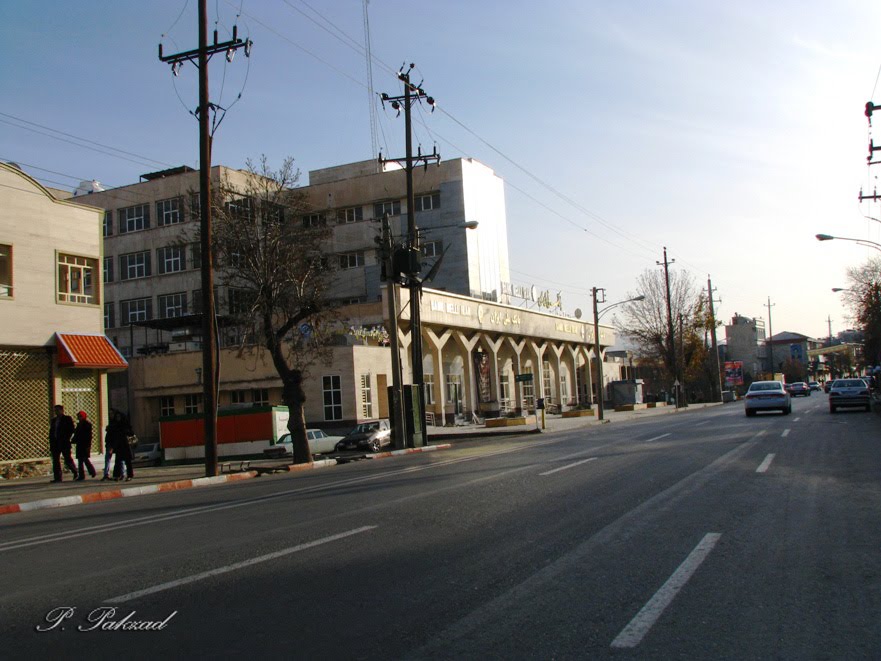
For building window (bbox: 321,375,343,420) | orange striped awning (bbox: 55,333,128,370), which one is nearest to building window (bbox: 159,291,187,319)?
building window (bbox: 321,375,343,420)

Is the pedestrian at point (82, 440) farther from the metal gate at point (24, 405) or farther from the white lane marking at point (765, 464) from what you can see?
the white lane marking at point (765, 464)

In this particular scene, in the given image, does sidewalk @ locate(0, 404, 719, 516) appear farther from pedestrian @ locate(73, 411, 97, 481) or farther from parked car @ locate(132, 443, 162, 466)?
parked car @ locate(132, 443, 162, 466)

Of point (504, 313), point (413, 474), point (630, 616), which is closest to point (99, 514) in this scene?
point (413, 474)

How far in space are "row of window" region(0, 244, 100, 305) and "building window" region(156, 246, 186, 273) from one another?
3354 centimetres

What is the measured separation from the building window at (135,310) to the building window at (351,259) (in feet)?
47.5

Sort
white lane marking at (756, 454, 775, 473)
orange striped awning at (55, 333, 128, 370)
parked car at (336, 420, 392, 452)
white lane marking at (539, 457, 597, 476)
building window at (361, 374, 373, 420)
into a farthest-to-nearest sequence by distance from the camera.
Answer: building window at (361, 374, 373, 420)
parked car at (336, 420, 392, 452)
orange striped awning at (55, 333, 128, 370)
white lane marking at (539, 457, 597, 476)
white lane marking at (756, 454, 775, 473)

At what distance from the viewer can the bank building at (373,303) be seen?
4625 centimetres

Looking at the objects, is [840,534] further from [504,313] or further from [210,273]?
[504,313]

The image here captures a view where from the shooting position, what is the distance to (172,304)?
59.0 metres

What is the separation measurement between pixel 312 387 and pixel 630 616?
38.9 m

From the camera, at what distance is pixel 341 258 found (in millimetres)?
62625

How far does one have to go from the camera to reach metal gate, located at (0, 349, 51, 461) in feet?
73.9

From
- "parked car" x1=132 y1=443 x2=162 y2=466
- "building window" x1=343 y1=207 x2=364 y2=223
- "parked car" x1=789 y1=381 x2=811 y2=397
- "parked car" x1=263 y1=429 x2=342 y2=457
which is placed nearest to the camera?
"parked car" x1=263 y1=429 x2=342 y2=457

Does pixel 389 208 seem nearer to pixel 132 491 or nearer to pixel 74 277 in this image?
pixel 74 277
